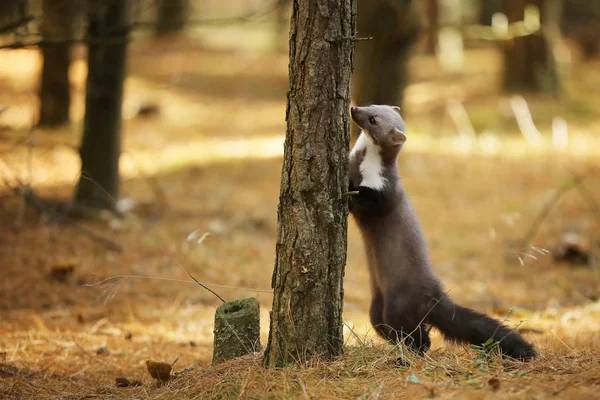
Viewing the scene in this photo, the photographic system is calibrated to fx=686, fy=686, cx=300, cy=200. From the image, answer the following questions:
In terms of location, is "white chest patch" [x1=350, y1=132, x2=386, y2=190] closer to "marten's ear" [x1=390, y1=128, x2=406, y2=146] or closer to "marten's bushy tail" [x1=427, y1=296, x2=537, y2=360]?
"marten's ear" [x1=390, y1=128, x2=406, y2=146]

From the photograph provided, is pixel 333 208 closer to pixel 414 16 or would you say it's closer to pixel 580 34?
pixel 414 16

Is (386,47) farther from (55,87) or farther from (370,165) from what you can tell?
(370,165)

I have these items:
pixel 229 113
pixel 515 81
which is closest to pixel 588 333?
pixel 515 81

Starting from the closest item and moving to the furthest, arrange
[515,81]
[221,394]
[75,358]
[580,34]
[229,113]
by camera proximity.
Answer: [221,394]
[75,358]
[515,81]
[229,113]
[580,34]

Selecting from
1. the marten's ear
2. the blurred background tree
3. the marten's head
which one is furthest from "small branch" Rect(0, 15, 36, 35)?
the blurred background tree

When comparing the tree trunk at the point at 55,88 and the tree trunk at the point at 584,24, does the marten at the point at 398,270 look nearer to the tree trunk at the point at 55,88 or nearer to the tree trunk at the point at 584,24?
the tree trunk at the point at 55,88

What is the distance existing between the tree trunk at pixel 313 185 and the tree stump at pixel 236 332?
360mm

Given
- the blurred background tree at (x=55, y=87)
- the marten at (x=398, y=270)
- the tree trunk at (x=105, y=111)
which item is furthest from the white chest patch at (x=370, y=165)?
the blurred background tree at (x=55, y=87)

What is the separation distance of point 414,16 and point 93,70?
5618mm

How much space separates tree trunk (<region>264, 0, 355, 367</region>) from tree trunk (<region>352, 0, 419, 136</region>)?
24.2 ft

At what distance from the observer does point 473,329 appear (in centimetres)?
426

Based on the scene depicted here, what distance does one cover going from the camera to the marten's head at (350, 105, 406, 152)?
488 centimetres

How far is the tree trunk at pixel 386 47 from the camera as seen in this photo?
36.6 ft

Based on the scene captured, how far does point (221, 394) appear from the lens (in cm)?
365
